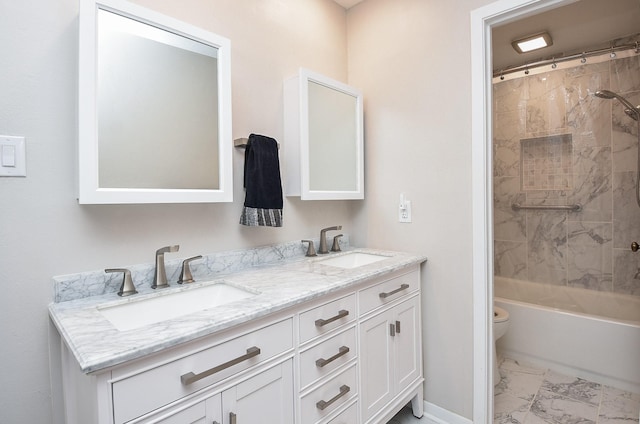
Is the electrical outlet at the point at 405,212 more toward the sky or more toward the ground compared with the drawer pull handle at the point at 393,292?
more toward the sky

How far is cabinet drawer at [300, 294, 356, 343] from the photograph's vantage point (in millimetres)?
1208

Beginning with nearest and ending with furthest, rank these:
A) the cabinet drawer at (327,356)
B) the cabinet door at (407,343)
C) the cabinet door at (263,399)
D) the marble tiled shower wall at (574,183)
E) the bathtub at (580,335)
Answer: the cabinet door at (263,399) < the cabinet drawer at (327,356) < the cabinet door at (407,343) < the bathtub at (580,335) < the marble tiled shower wall at (574,183)

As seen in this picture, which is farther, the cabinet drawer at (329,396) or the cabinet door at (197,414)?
the cabinet drawer at (329,396)

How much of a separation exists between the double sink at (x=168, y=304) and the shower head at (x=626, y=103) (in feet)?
9.26

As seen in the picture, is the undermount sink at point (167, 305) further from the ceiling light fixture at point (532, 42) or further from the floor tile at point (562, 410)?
the ceiling light fixture at point (532, 42)

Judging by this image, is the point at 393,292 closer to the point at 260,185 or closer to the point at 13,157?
the point at 260,185

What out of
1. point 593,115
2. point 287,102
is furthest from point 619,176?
point 287,102

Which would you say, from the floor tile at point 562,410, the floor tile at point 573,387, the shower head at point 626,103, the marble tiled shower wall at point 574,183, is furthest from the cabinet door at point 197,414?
the shower head at point 626,103

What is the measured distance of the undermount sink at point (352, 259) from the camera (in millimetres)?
1956

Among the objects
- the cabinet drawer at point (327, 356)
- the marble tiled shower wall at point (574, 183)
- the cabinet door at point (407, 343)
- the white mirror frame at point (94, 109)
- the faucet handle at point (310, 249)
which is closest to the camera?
the white mirror frame at point (94, 109)

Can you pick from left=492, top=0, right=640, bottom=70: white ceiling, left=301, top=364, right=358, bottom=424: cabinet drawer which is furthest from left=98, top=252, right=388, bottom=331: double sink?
left=492, top=0, right=640, bottom=70: white ceiling

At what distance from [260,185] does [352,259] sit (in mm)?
786

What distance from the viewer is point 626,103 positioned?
240 cm

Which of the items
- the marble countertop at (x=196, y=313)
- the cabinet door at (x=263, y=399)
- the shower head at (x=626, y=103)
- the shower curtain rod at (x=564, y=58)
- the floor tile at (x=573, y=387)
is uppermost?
the shower curtain rod at (x=564, y=58)
